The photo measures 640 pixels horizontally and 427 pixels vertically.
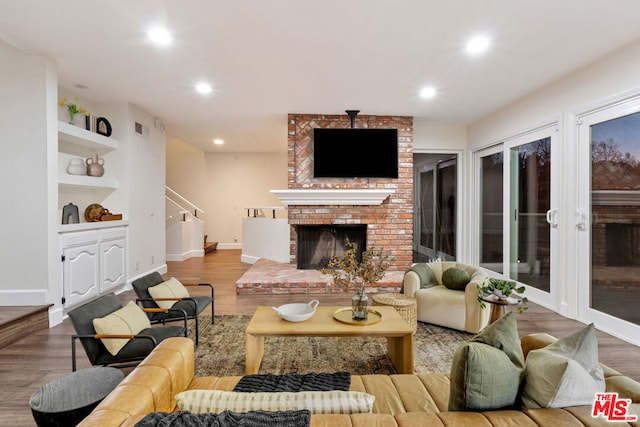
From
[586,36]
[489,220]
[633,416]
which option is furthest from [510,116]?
[633,416]

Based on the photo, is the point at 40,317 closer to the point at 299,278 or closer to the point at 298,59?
the point at 299,278

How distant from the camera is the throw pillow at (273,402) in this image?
3.84 ft

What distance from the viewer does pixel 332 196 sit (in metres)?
5.61

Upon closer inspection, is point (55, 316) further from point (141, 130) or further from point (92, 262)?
point (141, 130)

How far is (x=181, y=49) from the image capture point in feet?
11.2

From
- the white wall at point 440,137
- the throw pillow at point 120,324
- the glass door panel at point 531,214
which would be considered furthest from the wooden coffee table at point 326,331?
the white wall at point 440,137

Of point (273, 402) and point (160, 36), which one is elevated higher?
point (160, 36)

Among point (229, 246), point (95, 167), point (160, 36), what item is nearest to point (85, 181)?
point (95, 167)

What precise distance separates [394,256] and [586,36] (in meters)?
3.84

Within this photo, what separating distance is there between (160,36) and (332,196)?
10.6ft

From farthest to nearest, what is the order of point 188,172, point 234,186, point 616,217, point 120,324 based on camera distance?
point 234,186 < point 188,172 < point 616,217 < point 120,324

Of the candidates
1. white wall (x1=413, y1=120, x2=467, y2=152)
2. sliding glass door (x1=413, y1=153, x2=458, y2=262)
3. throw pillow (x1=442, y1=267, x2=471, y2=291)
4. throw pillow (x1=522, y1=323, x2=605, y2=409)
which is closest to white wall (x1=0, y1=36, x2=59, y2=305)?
throw pillow (x1=442, y1=267, x2=471, y2=291)

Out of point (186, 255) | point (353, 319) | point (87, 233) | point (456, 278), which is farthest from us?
point (186, 255)

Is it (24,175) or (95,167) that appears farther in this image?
(95,167)
